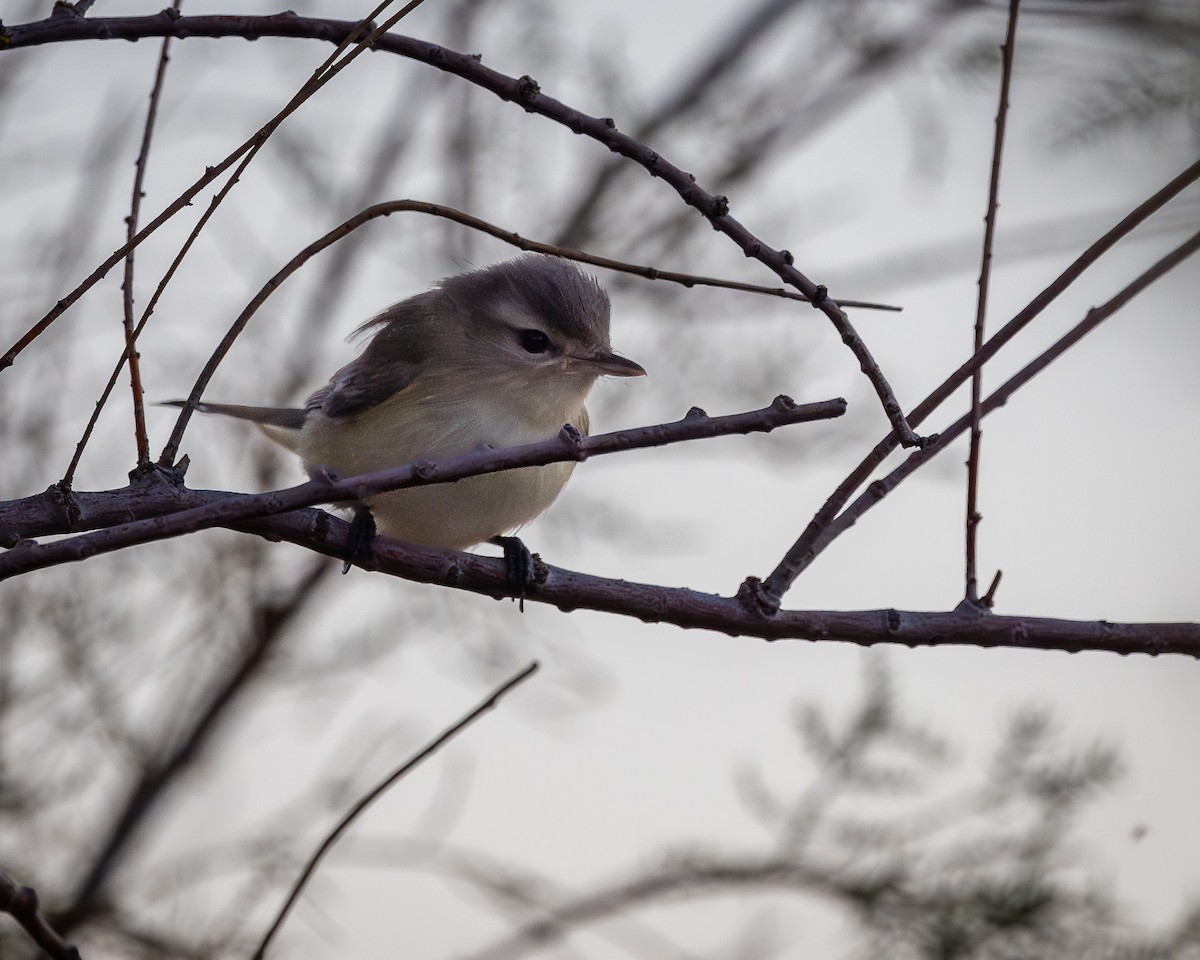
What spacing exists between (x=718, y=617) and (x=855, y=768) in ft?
5.67

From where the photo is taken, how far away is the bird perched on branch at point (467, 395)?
2.78m

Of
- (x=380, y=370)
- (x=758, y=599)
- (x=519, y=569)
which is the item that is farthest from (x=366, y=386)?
(x=758, y=599)

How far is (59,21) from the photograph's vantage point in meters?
1.61

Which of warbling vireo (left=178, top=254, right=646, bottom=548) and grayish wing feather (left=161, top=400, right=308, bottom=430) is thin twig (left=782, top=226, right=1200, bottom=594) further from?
grayish wing feather (left=161, top=400, right=308, bottom=430)

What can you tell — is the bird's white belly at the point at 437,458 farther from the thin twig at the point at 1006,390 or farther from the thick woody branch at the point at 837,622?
the thin twig at the point at 1006,390

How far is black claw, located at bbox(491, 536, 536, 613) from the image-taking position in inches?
81.6

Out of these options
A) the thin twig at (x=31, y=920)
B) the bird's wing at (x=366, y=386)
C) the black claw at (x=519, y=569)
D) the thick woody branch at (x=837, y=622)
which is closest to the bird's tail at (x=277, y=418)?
the bird's wing at (x=366, y=386)

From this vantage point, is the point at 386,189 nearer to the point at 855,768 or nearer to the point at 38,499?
the point at 855,768

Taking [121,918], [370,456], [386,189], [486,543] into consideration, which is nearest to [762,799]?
[486,543]

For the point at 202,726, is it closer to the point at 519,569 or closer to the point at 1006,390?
the point at 519,569

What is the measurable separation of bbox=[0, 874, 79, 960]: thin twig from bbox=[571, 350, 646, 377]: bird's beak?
6.62 feet

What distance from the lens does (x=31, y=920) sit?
109cm

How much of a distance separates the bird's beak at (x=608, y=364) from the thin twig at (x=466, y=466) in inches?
58.8

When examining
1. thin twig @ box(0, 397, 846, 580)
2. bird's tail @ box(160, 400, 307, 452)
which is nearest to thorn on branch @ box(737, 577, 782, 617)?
thin twig @ box(0, 397, 846, 580)
